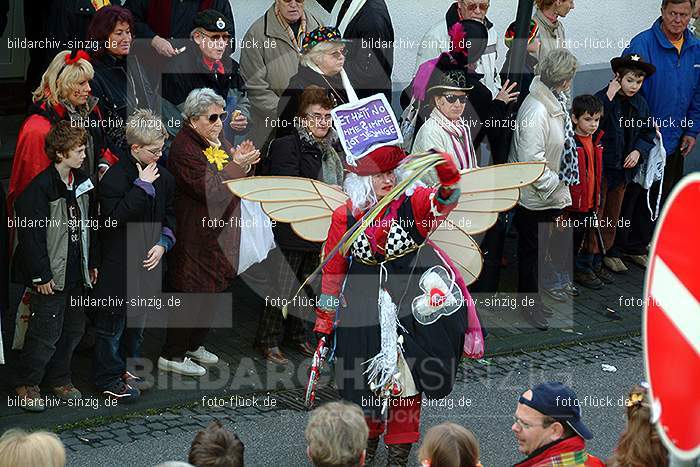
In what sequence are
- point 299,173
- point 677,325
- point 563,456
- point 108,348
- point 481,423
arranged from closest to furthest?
point 677,325
point 563,456
point 108,348
point 481,423
point 299,173

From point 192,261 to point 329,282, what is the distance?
150 centimetres

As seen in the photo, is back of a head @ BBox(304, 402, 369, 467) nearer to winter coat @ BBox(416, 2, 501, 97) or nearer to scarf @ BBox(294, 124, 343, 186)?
scarf @ BBox(294, 124, 343, 186)

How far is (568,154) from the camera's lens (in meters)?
9.82

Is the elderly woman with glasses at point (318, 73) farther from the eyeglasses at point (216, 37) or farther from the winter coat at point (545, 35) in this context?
the winter coat at point (545, 35)

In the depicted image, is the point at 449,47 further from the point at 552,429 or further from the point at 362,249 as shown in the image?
the point at 552,429

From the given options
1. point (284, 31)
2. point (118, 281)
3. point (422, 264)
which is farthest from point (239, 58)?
point (422, 264)

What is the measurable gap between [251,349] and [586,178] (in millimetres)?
3040

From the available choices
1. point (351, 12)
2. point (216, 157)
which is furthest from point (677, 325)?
point (351, 12)

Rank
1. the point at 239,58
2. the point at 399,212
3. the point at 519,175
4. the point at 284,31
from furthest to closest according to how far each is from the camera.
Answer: the point at 239,58
the point at 284,31
the point at 519,175
the point at 399,212

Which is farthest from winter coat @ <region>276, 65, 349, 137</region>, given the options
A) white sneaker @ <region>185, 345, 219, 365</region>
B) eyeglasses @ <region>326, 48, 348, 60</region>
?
white sneaker @ <region>185, 345, 219, 365</region>

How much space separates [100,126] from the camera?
316 inches

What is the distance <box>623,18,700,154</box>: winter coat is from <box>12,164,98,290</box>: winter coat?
5.39 metres

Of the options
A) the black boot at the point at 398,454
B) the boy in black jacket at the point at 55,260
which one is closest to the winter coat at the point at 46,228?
the boy in black jacket at the point at 55,260

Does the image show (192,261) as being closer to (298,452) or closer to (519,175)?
(298,452)
